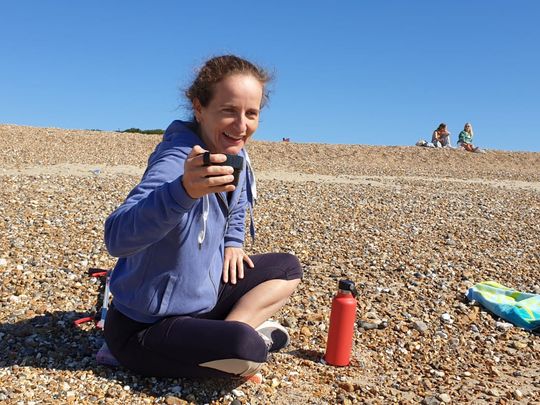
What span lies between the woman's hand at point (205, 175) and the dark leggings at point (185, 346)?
3.19 feet

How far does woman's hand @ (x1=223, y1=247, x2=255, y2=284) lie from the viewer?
376 centimetres

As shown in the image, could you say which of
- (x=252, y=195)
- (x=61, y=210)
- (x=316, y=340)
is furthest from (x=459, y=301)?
(x=61, y=210)

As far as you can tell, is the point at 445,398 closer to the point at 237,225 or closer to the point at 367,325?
the point at 367,325

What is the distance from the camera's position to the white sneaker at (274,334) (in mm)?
3787

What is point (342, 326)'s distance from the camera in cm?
379

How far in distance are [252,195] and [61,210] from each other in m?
5.26

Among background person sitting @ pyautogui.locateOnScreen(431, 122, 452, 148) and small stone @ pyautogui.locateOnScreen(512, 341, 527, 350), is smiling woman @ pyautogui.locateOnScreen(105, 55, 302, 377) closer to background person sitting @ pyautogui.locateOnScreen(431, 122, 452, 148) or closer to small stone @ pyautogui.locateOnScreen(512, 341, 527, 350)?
small stone @ pyautogui.locateOnScreen(512, 341, 527, 350)

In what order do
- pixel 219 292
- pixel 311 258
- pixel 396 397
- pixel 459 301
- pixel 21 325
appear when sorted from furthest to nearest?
pixel 311 258
pixel 459 301
pixel 21 325
pixel 219 292
pixel 396 397

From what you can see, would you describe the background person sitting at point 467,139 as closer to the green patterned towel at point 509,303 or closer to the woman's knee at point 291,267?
the green patterned towel at point 509,303

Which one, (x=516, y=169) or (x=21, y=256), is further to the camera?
(x=516, y=169)

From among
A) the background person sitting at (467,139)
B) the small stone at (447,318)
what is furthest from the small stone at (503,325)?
the background person sitting at (467,139)

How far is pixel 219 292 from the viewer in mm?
3760

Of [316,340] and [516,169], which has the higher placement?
[516,169]

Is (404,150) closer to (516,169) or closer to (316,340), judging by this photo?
(516,169)
